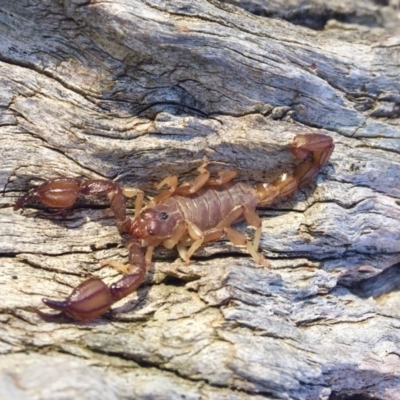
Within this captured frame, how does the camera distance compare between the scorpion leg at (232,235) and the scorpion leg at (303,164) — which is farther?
the scorpion leg at (303,164)

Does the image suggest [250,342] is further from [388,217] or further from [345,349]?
[388,217]

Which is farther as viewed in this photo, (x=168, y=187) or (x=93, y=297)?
(x=168, y=187)

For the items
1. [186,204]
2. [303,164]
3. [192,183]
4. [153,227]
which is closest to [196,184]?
[192,183]

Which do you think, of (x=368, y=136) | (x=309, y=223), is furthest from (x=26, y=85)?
(x=368, y=136)

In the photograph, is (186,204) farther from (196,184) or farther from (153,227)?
(153,227)

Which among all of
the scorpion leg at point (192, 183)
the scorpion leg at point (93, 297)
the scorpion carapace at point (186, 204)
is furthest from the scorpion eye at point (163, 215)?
the scorpion leg at point (93, 297)

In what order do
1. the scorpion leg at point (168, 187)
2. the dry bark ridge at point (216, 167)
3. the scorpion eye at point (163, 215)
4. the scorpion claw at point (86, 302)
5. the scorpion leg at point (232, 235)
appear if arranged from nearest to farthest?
the scorpion claw at point (86, 302) < the dry bark ridge at point (216, 167) < the scorpion leg at point (232, 235) < the scorpion eye at point (163, 215) < the scorpion leg at point (168, 187)

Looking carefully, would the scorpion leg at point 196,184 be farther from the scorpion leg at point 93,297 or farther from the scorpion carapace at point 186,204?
the scorpion leg at point 93,297
